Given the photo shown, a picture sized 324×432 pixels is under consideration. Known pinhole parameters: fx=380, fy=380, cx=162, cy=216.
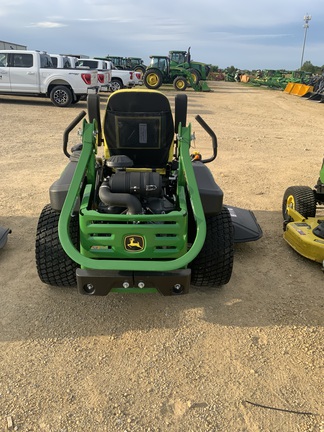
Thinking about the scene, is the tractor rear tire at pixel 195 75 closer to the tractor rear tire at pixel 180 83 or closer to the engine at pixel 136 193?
the tractor rear tire at pixel 180 83

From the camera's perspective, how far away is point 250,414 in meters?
2.13

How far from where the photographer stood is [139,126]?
3.50m

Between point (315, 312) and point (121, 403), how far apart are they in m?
1.71

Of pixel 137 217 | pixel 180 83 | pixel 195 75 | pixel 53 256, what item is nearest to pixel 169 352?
pixel 137 217

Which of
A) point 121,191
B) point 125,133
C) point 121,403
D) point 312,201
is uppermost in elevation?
point 125,133

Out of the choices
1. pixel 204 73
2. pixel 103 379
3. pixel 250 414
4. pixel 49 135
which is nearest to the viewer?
pixel 250 414

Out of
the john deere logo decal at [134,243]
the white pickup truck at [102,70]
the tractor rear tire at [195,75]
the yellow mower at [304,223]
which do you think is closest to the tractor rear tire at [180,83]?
the tractor rear tire at [195,75]

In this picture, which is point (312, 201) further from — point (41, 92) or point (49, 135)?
point (41, 92)

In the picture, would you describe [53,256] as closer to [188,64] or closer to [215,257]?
[215,257]

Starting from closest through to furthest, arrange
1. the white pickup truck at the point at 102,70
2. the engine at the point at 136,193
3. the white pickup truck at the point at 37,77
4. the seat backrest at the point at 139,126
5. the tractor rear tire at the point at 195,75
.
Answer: the engine at the point at 136,193 → the seat backrest at the point at 139,126 → the white pickup truck at the point at 37,77 → the white pickup truck at the point at 102,70 → the tractor rear tire at the point at 195,75

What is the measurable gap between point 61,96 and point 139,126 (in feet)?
36.2

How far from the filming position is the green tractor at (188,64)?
24750 mm

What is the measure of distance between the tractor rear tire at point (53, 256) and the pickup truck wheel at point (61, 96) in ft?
37.4

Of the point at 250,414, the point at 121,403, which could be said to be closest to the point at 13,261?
the point at 121,403
